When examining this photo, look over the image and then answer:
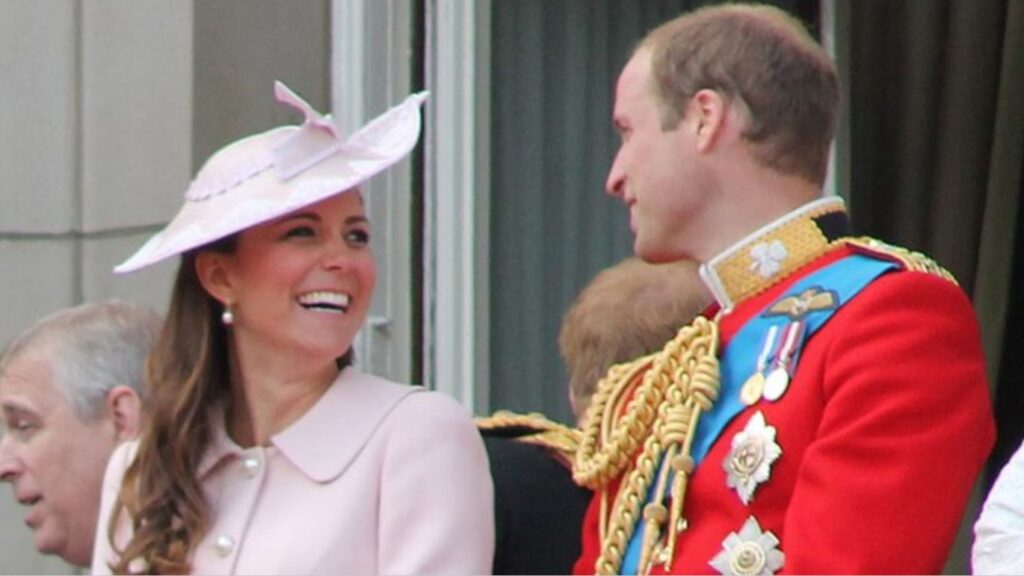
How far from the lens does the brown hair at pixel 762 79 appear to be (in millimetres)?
4930

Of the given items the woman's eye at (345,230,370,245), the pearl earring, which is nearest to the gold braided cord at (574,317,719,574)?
the woman's eye at (345,230,370,245)

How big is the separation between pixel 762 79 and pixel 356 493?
3.00 feet

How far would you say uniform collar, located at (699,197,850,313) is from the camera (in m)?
4.91

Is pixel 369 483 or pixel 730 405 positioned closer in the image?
pixel 730 405

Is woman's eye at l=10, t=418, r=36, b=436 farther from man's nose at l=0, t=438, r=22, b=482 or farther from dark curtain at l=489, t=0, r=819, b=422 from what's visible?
dark curtain at l=489, t=0, r=819, b=422

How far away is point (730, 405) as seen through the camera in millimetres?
4859

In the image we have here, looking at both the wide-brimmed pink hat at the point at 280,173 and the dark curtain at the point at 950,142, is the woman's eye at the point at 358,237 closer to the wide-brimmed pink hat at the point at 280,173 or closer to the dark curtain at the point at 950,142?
the wide-brimmed pink hat at the point at 280,173

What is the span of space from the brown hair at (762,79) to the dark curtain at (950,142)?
2.30 metres

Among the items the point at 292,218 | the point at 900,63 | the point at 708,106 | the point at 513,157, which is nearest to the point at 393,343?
the point at 513,157

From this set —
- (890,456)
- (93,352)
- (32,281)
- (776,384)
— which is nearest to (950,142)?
(32,281)

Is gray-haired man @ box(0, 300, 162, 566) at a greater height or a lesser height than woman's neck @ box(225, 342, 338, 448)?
lesser

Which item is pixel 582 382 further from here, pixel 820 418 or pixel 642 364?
Answer: pixel 820 418

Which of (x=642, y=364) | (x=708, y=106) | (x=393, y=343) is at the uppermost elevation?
(x=708, y=106)

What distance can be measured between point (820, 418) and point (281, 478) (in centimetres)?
105
